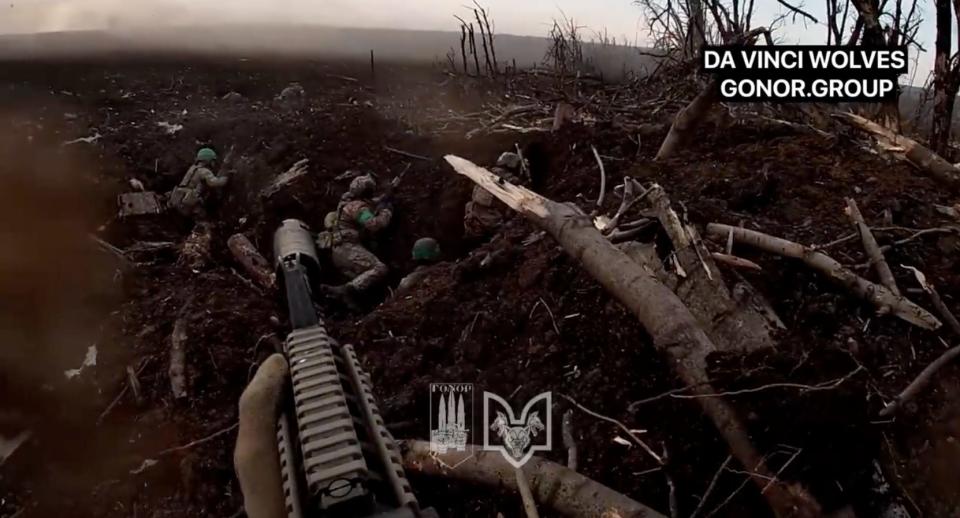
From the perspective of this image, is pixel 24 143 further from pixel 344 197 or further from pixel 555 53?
pixel 555 53

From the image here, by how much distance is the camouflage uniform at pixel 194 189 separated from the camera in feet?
22.9

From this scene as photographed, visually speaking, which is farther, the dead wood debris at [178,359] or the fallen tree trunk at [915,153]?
the dead wood debris at [178,359]

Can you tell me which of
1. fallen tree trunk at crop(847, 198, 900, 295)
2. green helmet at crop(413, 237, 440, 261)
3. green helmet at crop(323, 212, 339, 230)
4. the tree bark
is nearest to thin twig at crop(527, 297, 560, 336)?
fallen tree trunk at crop(847, 198, 900, 295)

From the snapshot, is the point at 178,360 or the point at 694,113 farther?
the point at 694,113

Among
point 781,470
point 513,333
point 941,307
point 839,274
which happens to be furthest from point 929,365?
point 513,333

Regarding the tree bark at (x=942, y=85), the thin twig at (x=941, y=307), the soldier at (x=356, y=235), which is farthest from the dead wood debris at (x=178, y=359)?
the tree bark at (x=942, y=85)

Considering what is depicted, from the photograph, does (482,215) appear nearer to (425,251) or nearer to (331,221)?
(425,251)

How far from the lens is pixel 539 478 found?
241 centimetres

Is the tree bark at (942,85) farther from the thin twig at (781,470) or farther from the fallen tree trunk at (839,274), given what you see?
the thin twig at (781,470)

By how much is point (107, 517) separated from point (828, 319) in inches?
156

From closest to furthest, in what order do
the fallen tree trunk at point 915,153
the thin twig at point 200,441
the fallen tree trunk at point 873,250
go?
the fallen tree trunk at point 873,250, the thin twig at point 200,441, the fallen tree trunk at point 915,153

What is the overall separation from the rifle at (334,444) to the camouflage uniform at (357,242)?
6.39 feet

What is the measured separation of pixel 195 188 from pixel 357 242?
2486 millimetres

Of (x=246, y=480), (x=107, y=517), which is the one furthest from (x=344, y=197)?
(x=246, y=480)
